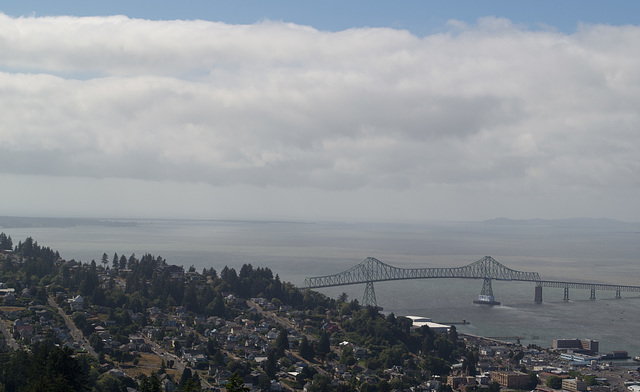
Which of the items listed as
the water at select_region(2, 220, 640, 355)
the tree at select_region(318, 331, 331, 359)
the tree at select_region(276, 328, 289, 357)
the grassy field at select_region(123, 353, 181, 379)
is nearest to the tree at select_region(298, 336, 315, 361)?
the tree at select_region(318, 331, 331, 359)

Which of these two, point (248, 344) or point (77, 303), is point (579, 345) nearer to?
point (248, 344)

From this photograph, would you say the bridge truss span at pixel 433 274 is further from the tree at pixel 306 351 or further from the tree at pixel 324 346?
the tree at pixel 306 351

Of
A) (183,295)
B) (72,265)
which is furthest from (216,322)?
(72,265)

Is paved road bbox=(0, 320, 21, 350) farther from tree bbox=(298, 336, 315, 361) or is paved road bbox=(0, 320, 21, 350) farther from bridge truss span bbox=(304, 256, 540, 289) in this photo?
bridge truss span bbox=(304, 256, 540, 289)

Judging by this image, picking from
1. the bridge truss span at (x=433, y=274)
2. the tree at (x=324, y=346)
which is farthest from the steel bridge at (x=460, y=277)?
the tree at (x=324, y=346)

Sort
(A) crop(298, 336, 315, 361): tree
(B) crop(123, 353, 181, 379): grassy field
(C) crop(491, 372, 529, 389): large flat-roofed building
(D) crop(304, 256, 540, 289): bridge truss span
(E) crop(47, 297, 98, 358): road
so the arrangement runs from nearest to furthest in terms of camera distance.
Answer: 1. (B) crop(123, 353, 181, 379): grassy field
2. (C) crop(491, 372, 529, 389): large flat-roofed building
3. (E) crop(47, 297, 98, 358): road
4. (A) crop(298, 336, 315, 361): tree
5. (D) crop(304, 256, 540, 289): bridge truss span

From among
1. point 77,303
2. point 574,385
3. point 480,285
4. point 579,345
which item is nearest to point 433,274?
point 480,285
